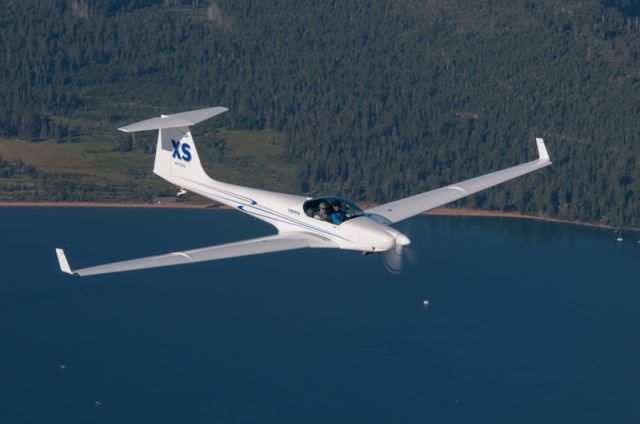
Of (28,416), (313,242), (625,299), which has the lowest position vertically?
(28,416)

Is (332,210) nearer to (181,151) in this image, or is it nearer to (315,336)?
(181,151)

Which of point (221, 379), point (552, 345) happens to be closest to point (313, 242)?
point (221, 379)

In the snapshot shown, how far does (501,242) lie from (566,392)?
58949 millimetres

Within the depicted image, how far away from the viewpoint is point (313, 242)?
298ft

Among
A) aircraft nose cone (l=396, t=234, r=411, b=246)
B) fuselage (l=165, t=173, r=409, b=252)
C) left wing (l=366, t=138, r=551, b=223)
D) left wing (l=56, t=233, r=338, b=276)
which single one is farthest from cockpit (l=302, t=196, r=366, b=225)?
aircraft nose cone (l=396, t=234, r=411, b=246)

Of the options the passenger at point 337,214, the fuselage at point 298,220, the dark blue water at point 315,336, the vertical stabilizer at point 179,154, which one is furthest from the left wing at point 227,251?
the dark blue water at point 315,336

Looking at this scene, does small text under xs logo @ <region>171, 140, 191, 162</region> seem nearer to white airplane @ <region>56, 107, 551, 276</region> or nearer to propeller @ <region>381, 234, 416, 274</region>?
white airplane @ <region>56, 107, 551, 276</region>

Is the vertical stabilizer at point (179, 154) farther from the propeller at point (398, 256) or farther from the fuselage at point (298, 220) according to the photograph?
the propeller at point (398, 256)

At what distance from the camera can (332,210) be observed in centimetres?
9081

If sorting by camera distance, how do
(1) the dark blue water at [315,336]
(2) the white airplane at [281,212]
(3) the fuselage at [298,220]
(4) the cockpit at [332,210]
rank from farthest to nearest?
(1) the dark blue water at [315,336], (4) the cockpit at [332,210], (3) the fuselage at [298,220], (2) the white airplane at [281,212]

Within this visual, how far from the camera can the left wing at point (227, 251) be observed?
82.2m

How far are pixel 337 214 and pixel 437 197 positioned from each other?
14745mm

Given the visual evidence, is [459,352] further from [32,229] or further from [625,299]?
[32,229]

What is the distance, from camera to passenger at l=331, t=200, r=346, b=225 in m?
90.1
